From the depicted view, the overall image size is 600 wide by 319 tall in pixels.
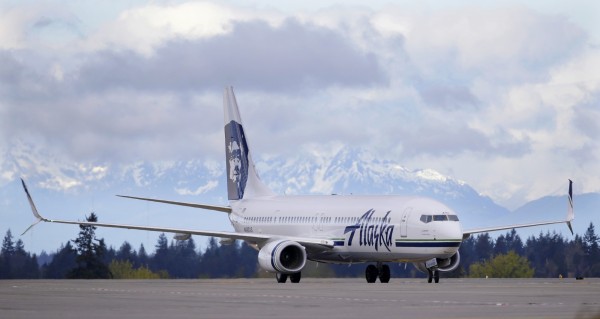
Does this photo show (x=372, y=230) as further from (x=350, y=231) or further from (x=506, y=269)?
(x=506, y=269)

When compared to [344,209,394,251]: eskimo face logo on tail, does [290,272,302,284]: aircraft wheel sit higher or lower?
lower

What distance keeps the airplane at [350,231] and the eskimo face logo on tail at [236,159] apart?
3.19 meters

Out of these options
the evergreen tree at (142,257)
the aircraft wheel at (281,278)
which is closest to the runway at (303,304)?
the aircraft wheel at (281,278)

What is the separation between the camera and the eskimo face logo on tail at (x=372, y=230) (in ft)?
187

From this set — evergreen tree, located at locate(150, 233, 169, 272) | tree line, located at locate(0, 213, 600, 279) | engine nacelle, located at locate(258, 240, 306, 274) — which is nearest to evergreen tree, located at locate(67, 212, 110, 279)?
tree line, located at locate(0, 213, 600, 279)

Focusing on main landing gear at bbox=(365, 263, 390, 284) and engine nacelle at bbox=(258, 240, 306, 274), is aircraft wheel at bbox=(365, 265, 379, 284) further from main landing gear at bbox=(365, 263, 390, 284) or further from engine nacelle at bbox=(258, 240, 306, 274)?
engine nacelle at bbox=(258, 240, 306, 274)

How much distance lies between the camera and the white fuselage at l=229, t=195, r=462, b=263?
55.6 m

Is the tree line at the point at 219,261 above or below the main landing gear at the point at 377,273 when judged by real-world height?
above

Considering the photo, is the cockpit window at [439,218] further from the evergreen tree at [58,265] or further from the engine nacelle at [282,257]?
the evergreen tree at [58,265]

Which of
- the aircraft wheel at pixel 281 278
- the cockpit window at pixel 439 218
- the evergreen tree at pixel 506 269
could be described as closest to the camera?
the cockpit window at pixel 439 218

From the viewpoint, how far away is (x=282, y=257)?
2334 inches

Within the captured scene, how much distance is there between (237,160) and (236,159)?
99mm

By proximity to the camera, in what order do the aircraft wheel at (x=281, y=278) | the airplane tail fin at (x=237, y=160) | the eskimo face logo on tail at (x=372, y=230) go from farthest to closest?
the airplane tail fin at (x=237, y=160)
the aircraft wheel at (x=281, y=278)
the eskimo face logo on tail at (x=372, y=230)

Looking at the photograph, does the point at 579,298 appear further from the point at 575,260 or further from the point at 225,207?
the point at 575,260
